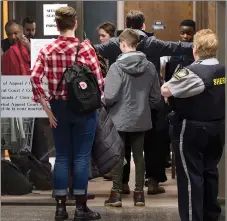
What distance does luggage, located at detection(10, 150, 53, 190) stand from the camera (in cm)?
696

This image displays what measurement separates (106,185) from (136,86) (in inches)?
62.4

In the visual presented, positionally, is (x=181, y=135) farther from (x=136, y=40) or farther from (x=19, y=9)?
(x=19, y=9)

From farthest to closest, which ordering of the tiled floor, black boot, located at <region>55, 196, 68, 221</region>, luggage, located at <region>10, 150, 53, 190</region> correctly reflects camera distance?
luggage, located at <region>10, 150, 53, 190</region> < the tiled floor < black boot, located at <region>55, 196, 68, 221</region>

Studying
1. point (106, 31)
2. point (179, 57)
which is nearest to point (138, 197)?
point (179, 57)

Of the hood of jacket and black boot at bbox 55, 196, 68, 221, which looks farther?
the hood of jacket

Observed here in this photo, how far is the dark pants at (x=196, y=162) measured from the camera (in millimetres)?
5305

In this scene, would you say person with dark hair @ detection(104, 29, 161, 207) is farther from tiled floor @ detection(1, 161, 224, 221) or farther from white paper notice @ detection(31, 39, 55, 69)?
white paper notice @ detection(31, 39, 55, 69)

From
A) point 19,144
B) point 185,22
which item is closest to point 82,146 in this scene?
point 19,144

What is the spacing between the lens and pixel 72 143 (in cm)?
593


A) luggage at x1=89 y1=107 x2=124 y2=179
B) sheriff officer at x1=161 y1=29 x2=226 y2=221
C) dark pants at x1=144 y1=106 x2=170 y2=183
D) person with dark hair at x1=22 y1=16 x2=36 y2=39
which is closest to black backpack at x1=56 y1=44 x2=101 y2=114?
luggage at x1=89 y1=107 x2=124 y2=179

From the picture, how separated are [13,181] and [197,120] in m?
2.28

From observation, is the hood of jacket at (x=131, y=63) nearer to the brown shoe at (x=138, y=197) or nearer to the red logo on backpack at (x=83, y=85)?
the red logo on backpack at (x=83, y=85)

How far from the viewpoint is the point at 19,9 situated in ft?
22.2

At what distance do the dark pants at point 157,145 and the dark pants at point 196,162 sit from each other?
1.51m
